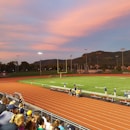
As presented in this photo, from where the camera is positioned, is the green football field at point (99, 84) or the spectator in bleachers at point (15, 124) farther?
the green football field at point (99, 84)

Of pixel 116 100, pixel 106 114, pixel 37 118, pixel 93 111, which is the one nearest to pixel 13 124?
pixel 37 118

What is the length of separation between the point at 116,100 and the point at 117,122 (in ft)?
25.8

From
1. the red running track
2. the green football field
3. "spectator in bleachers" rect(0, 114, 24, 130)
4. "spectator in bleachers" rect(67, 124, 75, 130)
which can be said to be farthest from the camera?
the green football field

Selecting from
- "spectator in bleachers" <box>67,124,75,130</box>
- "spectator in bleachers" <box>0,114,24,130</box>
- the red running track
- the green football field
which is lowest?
the red running track

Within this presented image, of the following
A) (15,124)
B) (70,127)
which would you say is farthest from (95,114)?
(15,124)

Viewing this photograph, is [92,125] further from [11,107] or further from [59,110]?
[11,107]

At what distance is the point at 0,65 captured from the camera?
117 metres

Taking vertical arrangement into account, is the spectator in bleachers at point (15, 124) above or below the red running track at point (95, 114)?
above

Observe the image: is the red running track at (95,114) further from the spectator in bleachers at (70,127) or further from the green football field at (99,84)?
the green football field at (99,84)

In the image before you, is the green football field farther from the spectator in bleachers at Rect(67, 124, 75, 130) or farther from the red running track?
the spectator in bleachers at Rect(67, 124, 75, 130)

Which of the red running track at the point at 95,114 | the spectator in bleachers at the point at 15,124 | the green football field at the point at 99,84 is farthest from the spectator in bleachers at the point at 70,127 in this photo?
the green football field at the point at 99,84

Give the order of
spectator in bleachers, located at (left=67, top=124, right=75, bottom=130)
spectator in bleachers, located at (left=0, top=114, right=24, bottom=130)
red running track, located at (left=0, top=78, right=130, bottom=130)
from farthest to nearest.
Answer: red running track, located at (left=0, top=78, right=130, bottom=130) → spectator in bleachers, located at (left=67, top=124, right=75, bottom=130) → spectator in bleachers, located at (left=0, top=114, right=24, bottom=130)

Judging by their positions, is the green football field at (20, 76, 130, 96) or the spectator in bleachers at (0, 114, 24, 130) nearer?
the spectator in bleachers at (0, 114, 24, 130)

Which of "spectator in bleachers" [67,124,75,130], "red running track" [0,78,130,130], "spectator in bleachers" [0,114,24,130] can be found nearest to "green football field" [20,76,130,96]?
"red running track" [0,78,130,130]
